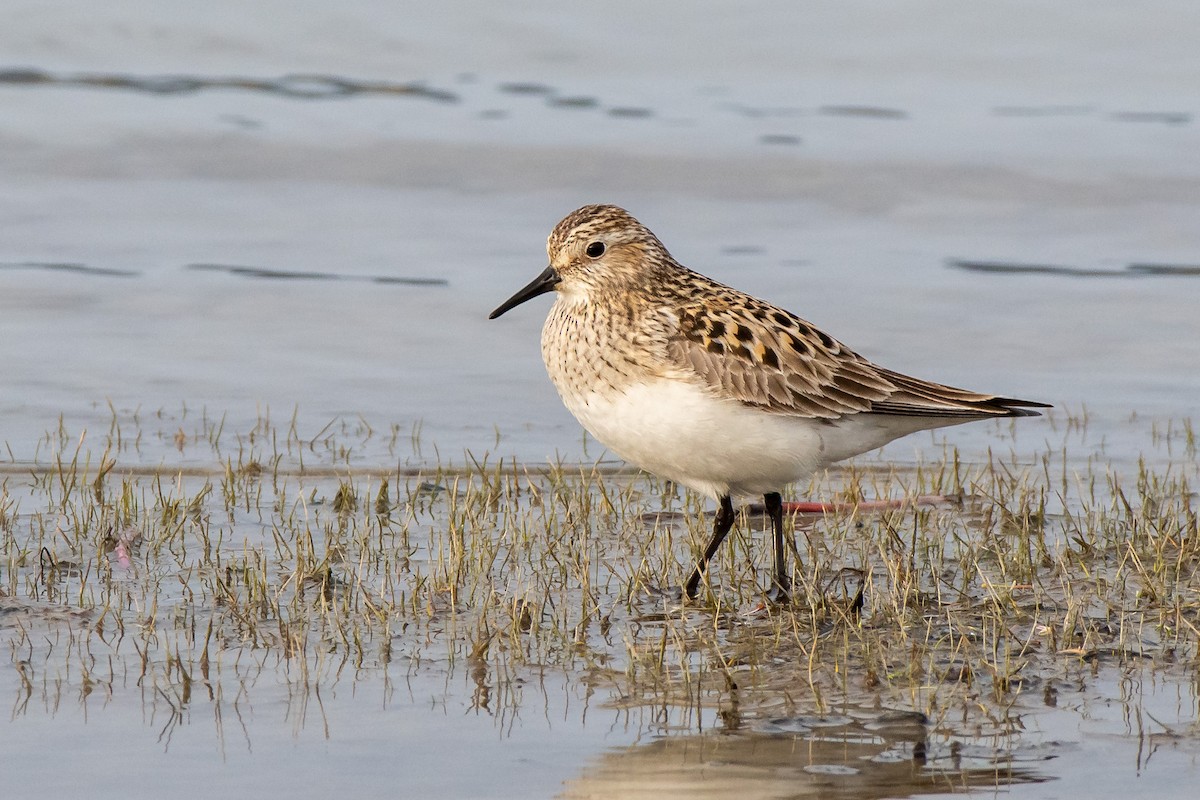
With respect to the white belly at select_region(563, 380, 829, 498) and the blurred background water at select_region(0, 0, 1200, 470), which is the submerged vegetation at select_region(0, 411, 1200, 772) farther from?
the blurred background water at select_region(0, 0, 1200, 470)

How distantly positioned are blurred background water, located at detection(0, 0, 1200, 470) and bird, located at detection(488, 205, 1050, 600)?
3.37 metres

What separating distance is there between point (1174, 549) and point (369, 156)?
13923 mm

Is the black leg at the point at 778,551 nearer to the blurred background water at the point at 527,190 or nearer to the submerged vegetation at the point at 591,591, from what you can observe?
the submerged vegetation at the point at 591,591

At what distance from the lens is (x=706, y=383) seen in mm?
8039

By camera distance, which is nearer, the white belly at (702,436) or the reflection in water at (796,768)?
the reflection in water at (796,768)

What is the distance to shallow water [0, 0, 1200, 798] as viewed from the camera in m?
6.20

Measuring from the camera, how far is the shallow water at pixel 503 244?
20.3 feet

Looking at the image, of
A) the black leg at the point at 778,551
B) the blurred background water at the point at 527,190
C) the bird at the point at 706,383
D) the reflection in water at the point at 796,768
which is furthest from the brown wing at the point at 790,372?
the blurred background water at the point at 527,190

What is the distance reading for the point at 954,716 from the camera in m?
6.26

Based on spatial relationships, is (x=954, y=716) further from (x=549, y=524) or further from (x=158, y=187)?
(x=158, y=187)

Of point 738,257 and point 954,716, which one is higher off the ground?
point 738,257

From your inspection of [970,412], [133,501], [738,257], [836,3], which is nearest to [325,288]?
[738,257]

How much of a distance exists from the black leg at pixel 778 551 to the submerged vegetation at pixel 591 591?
111mm

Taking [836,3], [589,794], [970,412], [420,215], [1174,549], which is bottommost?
[589,794]
